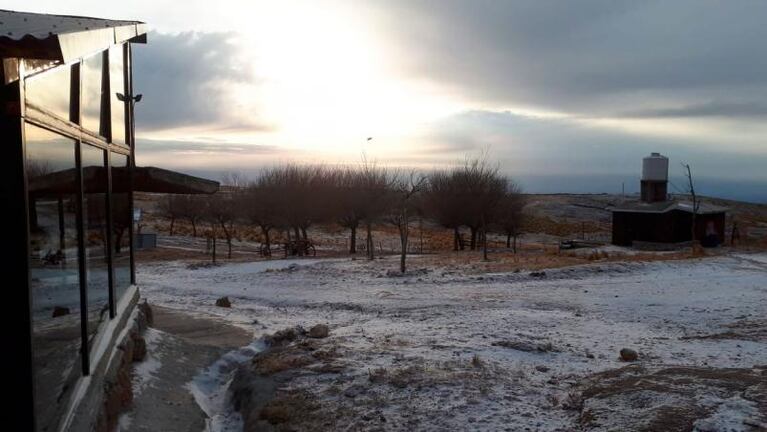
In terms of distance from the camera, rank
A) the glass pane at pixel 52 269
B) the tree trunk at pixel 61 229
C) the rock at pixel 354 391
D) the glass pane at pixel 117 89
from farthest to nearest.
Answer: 1. the glass pane at pixel 117 89
2. the rock at pixel 354 391
3. the tree trunk at pixel 61 229
4. the glass pane at pixel 52 269

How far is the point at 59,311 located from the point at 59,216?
693 millimetres

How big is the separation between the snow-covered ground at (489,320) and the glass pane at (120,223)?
2.86 metres

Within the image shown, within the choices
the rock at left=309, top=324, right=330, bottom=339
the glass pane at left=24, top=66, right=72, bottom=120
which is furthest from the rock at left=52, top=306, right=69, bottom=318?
the rock at left=309, top=324, right=330, bottom=339

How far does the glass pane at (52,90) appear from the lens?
3.74 metres

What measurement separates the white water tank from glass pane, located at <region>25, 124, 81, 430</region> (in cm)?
3595

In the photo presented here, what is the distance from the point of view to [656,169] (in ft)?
119

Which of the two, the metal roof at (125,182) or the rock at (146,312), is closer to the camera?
the metal roof at (125,182)

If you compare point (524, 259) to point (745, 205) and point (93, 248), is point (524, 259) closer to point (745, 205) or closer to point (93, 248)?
point (93, 248)

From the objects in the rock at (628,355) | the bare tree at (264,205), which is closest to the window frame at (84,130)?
the rock at (628,355)

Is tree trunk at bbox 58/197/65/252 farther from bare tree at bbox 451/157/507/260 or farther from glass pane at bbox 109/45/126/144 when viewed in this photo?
bare tree at bbox 451/157/507/260

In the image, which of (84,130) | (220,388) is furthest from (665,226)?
(84,130)

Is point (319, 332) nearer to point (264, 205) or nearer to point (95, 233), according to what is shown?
point (95, 233)

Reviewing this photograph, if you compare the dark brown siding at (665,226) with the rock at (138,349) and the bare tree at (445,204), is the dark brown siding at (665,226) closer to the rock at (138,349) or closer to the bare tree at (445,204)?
the bare tree at (445,204)

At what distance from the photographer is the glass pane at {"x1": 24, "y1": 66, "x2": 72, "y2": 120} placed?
3736 mm
